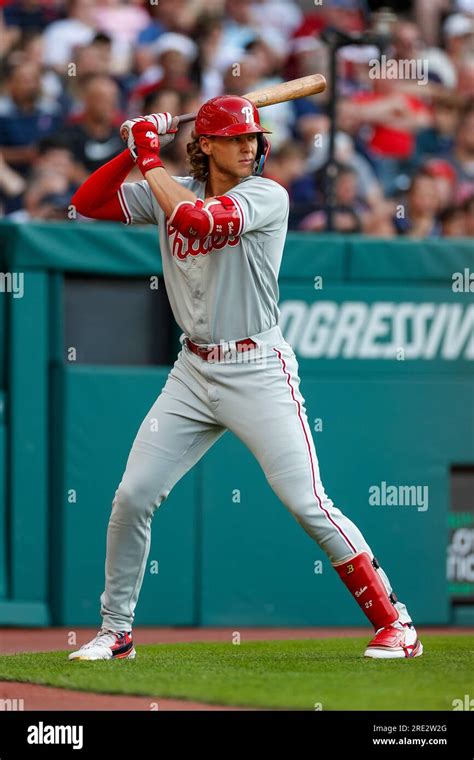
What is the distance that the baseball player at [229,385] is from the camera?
4.65 m

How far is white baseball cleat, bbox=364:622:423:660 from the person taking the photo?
187 inches

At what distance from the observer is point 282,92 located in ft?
16.8

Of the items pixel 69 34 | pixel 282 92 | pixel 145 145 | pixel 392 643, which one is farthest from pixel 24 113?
pixel 392 643

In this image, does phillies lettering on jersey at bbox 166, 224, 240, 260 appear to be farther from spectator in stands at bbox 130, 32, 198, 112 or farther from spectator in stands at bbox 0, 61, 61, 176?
spectator in stands at bbox 130, 32, 198, 112

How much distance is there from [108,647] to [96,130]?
4.73 meters

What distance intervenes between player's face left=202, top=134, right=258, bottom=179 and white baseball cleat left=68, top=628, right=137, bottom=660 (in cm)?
170

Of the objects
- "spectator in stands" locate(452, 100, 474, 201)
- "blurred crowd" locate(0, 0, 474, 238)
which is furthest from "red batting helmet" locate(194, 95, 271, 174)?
"spectator in stands" locate(452, 100, 474, 201)

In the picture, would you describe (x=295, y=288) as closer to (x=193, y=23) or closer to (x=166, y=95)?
(x=166, y=95)

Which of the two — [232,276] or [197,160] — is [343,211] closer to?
[197,160]

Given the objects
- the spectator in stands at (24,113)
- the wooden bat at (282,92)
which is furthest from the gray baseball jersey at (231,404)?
the spectator in stands at (24,113)

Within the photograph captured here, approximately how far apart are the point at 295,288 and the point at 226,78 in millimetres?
2916

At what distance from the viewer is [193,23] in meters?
9.83

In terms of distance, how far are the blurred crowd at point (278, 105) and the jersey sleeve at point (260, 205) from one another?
3.40 m
